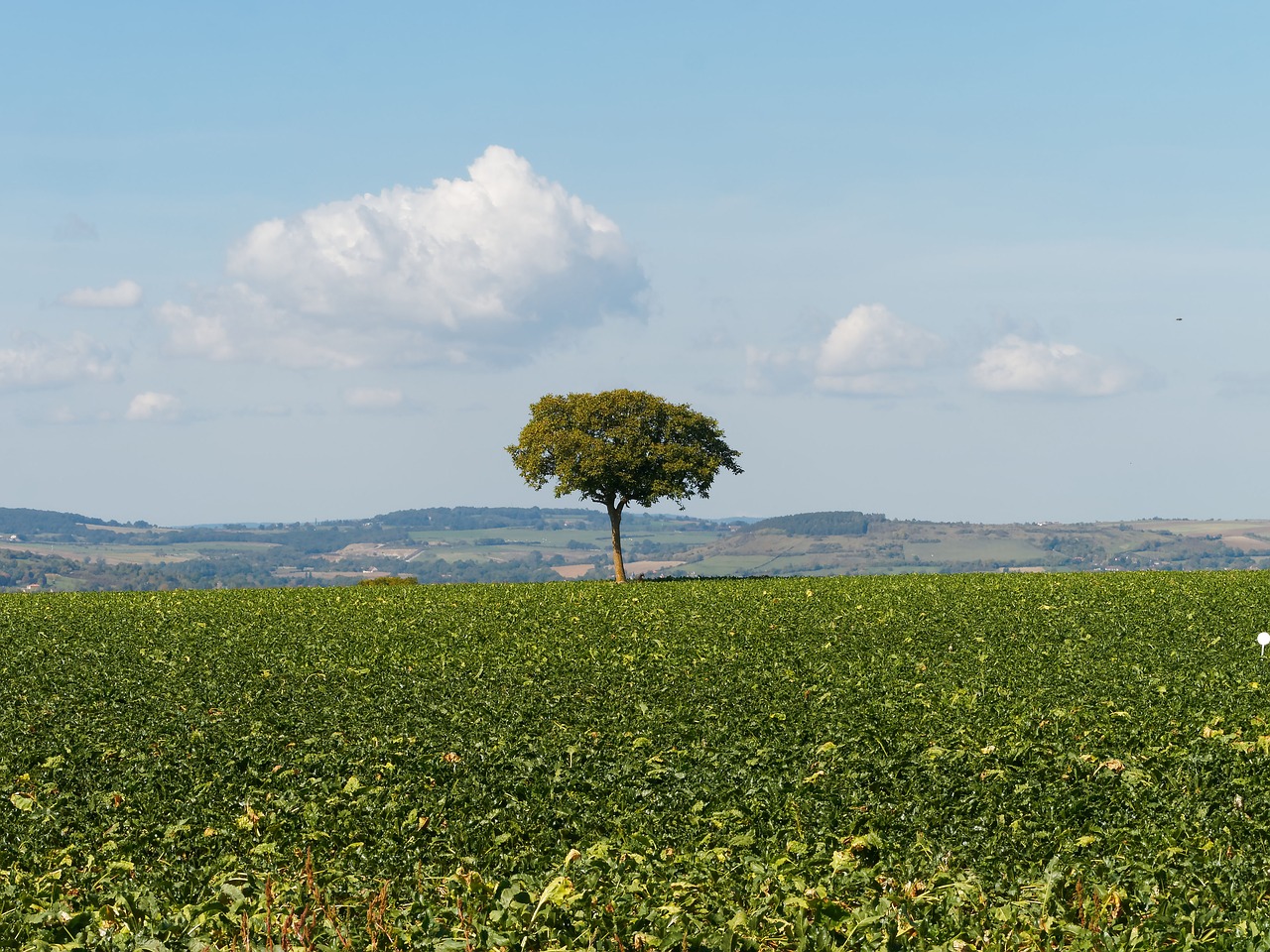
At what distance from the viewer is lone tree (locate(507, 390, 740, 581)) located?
63500 millimetres

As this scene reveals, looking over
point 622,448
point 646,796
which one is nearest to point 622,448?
point 622,448

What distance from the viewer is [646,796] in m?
14.9

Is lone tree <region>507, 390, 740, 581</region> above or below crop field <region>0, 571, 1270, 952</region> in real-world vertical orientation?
above

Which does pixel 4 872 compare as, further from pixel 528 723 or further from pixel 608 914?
pixel 528 723

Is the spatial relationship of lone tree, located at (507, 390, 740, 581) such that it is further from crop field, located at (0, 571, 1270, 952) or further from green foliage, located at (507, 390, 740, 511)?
crop field, located at (0, 571, 1270, 952)

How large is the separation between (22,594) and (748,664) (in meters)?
43.0

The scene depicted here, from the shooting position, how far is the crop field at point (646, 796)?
10.7 meters

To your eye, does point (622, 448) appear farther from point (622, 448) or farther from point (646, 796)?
point (646, 796)

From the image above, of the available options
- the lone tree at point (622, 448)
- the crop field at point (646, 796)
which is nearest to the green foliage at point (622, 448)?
the lone tree at point (622, 448)

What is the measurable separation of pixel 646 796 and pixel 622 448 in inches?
1923

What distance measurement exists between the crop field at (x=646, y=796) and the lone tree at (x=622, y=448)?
32.8m

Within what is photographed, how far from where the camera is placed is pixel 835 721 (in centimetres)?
1914

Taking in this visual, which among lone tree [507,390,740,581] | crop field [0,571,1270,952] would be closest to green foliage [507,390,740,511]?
lone tree [507,390,740,581]

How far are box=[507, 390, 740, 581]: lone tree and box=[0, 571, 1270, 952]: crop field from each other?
32808mm
